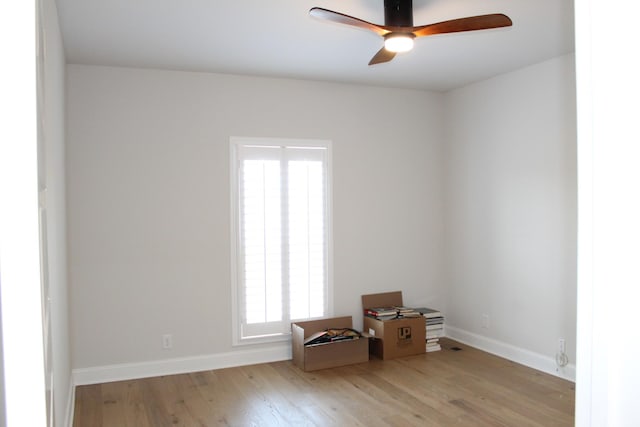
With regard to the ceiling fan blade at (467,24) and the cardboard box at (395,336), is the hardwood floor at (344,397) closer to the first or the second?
the cardboard box at (395,336)

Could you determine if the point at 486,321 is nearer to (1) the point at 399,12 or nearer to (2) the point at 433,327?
(2) the point at 433,327

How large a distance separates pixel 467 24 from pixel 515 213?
7.80 feet

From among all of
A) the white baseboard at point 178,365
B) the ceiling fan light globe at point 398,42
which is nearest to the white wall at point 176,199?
the white baseboard at point 178,365

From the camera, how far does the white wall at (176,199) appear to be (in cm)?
401

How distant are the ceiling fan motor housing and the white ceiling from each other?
0.12 metres

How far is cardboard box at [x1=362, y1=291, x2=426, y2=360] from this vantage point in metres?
4.59

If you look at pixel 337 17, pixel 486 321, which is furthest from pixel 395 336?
pixel 337 17

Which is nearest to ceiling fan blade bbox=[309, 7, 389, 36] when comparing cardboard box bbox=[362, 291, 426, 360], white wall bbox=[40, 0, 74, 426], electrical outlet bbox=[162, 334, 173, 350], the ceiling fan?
the ceiling fan

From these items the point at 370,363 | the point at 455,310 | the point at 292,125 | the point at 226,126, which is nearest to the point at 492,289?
the point at 455,310

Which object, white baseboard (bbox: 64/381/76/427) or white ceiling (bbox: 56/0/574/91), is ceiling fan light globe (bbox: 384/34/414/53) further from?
white baseboard (bbox: 64/381/76/427)
